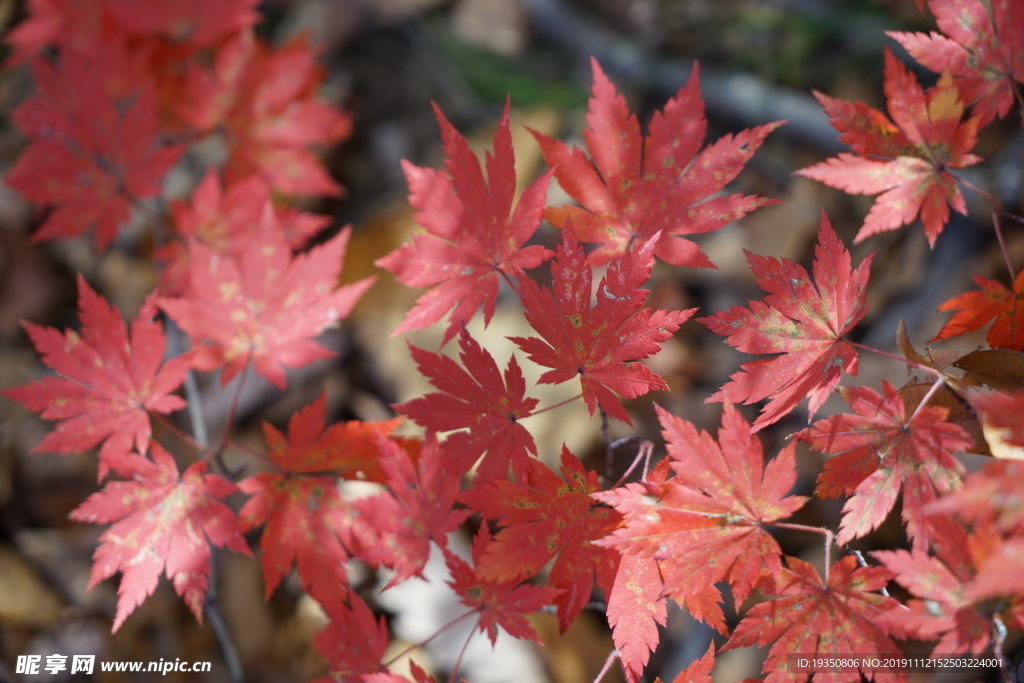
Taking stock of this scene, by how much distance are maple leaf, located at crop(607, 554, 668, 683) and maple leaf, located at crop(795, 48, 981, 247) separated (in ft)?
1.73

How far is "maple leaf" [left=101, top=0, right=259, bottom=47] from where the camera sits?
151 cm

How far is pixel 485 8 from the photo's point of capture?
100 inches

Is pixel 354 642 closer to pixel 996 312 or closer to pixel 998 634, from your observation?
pixel 998 634

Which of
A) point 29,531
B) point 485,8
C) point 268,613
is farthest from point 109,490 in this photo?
point 485,8

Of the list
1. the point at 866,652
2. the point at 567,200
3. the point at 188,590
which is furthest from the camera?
the point at 567,200

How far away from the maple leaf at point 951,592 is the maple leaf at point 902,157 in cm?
40

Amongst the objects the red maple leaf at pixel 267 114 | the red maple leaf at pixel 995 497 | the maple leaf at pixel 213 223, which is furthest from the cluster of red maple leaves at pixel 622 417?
the red maple leaf at pixel 267 114

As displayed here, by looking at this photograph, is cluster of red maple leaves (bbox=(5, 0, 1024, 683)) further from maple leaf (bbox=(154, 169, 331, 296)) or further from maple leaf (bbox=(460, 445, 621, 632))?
maple leaf (bbox=(154, 169, 331, 296))

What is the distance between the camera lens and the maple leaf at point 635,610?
719mm

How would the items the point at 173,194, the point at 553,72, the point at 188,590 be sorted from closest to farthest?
the point at 188,590 → the point at 173,194 → the point at 553,72

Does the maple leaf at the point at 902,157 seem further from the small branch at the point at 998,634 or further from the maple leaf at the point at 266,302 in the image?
the maple leaf at the point at 266,302

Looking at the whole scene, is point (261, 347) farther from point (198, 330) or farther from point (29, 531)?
point (29, 531)

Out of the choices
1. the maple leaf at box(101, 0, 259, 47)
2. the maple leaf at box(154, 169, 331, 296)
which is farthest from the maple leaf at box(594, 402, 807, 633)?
the maple leaf at box(101, 0, 259, 47)

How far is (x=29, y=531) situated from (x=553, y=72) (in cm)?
224
